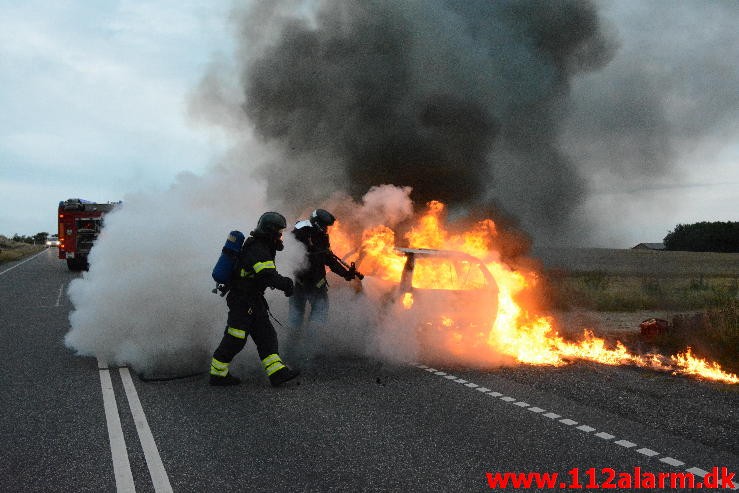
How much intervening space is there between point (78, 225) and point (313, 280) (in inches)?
738

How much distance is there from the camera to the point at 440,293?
25.7ft

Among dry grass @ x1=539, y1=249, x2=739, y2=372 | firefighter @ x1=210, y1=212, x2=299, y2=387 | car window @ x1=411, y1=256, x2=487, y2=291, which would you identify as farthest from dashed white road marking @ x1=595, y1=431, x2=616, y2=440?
dry grass @ x1=539, y1=249, x2=739, y2=372

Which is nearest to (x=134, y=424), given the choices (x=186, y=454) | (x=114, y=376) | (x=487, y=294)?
(x=186, y=454)

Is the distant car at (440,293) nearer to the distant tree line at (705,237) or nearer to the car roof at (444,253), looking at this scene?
the car roof at (444,253)

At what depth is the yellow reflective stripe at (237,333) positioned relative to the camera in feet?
21.3

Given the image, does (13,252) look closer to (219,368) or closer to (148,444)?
(219,368)

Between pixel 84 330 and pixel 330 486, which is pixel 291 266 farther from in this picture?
pixel 330 486

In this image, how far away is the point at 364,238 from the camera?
30.5ft

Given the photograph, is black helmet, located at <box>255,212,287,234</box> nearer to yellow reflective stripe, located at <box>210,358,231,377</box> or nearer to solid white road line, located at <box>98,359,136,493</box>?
yellow reflective stripe, located at <box>210,358,231,377</box>

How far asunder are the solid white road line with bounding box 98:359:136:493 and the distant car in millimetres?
3293

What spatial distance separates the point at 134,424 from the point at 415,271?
13.2ft

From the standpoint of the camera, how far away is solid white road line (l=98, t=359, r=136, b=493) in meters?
3.91

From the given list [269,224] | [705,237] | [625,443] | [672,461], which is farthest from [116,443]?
[705,237]
